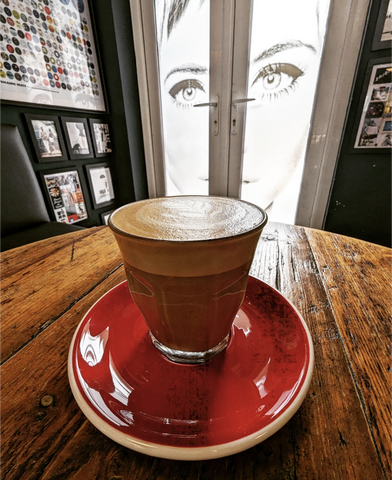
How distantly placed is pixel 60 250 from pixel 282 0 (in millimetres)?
1990

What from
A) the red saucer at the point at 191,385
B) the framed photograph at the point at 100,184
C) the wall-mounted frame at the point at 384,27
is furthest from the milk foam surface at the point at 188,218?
the framed photograph at the point at 100,184

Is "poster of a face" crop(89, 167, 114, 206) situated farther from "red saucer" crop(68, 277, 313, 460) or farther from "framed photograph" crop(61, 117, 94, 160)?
"red saucer" crop(68, 277, 313, 460)

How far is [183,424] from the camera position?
240 millimetres

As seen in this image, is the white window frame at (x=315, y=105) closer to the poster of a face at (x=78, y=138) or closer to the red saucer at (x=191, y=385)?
the poster of a face at (x=78, y=138)

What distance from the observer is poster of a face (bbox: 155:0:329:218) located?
1532 millimetres

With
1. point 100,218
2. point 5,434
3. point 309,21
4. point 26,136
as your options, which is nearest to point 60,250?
point 5,434

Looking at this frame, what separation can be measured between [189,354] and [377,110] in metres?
1.77

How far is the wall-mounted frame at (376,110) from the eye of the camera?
52.8 inches

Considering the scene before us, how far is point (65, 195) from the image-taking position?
176 centimetres

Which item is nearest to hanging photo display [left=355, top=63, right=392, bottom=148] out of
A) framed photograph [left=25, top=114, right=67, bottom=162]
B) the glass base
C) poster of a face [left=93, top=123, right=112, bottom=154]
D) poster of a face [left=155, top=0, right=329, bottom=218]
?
poster of a face [left=155, top=0, right=329, bottom=218]

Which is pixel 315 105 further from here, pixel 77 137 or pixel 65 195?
pixel 65 195

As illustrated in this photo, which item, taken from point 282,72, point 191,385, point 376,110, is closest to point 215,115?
point 282,72

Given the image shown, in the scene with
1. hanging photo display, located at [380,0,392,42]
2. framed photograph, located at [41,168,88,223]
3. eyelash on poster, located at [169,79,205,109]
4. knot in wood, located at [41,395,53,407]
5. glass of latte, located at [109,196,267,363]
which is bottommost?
framed photograph, located at [41,168,88,223]

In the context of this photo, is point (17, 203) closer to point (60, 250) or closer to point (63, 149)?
point (63, 149)
